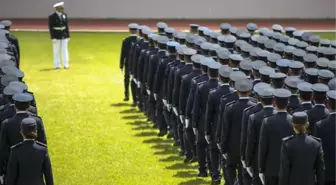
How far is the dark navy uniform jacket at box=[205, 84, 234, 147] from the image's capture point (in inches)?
380

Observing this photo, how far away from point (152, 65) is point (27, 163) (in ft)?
19.6

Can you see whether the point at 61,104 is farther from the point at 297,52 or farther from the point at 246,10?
the point at 246,10

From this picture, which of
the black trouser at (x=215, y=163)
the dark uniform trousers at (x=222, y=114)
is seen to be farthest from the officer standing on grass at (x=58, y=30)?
the dark uniform trousers at (x=222, y=114)

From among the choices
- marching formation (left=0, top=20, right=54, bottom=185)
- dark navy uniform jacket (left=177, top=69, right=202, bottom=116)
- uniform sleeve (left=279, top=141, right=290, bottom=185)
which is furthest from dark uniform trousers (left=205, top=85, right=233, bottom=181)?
marching formation (left=0, top=20, right=54, bottom=185)

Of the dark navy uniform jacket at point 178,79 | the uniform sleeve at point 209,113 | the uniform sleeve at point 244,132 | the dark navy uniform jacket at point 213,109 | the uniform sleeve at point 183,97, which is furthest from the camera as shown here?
the dark navy uniform jacket at point 178,79

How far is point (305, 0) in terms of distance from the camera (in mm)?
28578

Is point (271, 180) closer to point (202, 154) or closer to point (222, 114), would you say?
point (222, 114)

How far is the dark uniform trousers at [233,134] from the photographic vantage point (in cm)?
899

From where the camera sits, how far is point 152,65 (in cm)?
1323

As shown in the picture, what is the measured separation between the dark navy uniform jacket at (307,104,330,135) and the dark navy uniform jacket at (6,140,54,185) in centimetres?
323

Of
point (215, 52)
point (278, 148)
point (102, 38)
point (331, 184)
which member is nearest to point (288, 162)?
point (278, 148)

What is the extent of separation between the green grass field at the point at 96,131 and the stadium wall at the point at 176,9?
7033 mm

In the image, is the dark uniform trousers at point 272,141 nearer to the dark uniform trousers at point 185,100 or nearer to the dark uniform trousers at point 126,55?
the dark uniform trousers at point 185,100

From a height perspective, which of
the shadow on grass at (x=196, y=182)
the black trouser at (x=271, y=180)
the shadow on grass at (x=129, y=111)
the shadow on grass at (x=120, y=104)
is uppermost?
the black trouser at (x=271, y=180)
